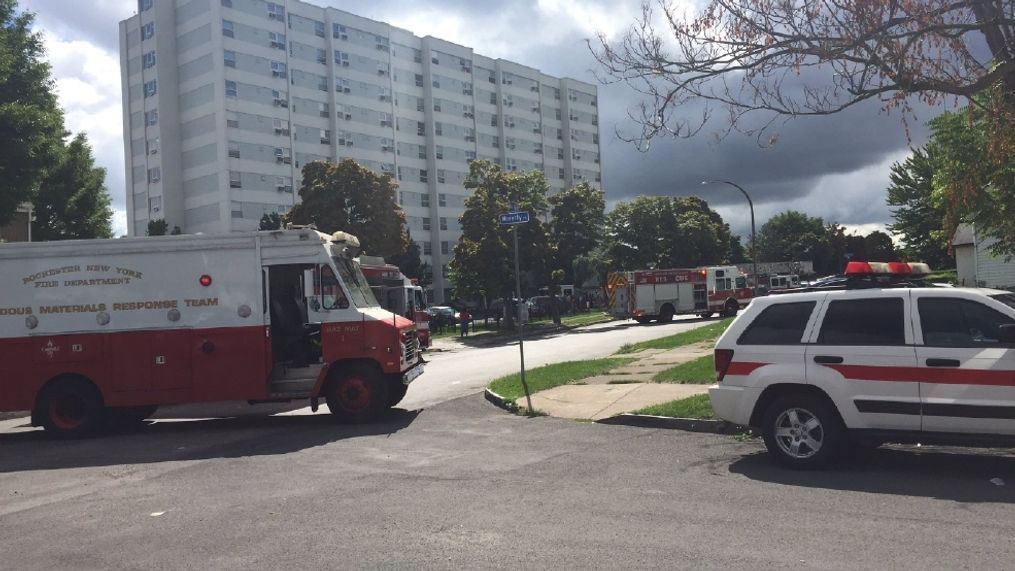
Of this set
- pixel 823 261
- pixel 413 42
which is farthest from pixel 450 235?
pixel 823 261

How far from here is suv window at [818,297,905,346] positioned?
294 inches

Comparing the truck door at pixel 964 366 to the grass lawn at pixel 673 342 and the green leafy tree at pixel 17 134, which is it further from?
the green leafy tree at pixel 17 134

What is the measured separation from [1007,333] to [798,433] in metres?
2.03

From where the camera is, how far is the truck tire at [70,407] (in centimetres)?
1217

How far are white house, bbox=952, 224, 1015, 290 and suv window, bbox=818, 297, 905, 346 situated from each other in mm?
32640

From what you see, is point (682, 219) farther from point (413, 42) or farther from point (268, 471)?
point (268, 471)

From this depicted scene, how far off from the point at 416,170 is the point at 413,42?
41.8ft

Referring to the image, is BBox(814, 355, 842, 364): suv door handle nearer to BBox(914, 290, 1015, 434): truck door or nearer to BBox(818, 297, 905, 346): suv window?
BBox(818, 297, 905, 346): suv window

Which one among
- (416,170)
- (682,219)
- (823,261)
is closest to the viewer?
(682,219)

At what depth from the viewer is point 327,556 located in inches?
217

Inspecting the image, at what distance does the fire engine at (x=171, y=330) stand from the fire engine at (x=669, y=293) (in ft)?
108

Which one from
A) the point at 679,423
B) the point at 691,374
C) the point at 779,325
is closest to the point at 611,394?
the point at 691,374

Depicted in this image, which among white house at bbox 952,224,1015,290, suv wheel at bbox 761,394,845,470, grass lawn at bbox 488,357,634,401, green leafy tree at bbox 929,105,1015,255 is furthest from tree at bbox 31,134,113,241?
white house at bbox 952,224,1015,290

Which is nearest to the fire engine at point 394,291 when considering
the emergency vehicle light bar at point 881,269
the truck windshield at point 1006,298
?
the emergency vehicle light bar at point 881,269
